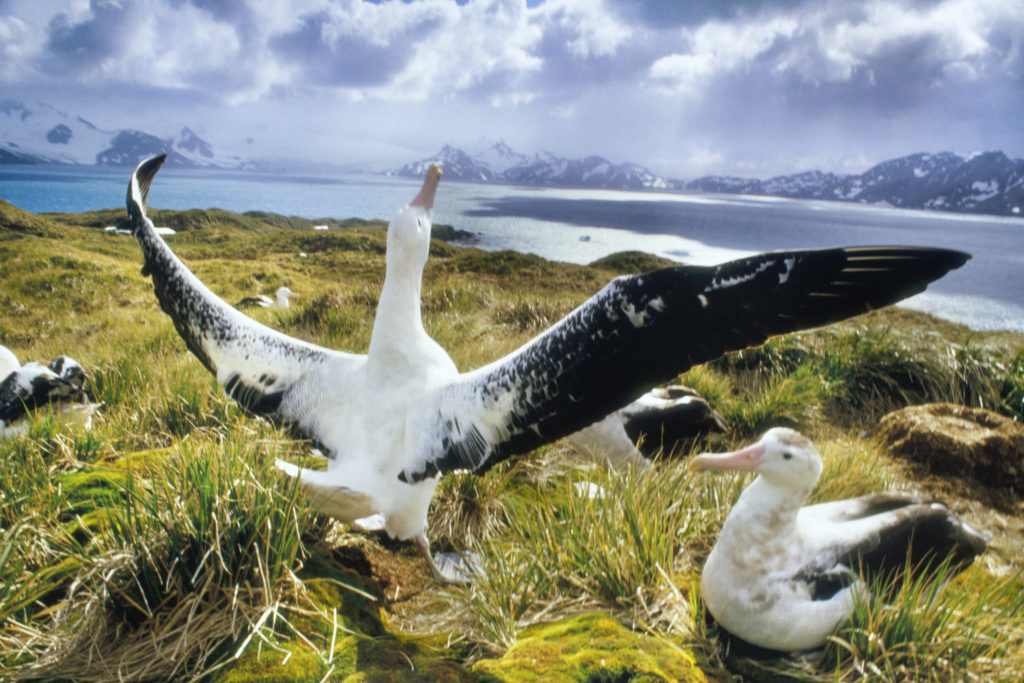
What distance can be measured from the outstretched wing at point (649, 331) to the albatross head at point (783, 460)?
0.34 meters

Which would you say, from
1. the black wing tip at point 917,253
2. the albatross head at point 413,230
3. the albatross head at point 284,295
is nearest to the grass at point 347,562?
the black wing tip at point 917,253

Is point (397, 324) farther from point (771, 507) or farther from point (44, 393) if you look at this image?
point (44, 393)

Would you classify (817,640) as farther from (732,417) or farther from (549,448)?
(732,417)

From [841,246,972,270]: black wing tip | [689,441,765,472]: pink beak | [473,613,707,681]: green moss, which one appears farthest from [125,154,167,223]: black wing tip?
[841,246,972,270]: black wing tip

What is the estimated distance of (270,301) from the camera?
7773mm

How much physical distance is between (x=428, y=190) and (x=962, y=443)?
3682 millimetres

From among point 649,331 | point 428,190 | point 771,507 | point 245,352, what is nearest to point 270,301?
point 245,352

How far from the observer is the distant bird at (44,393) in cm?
395

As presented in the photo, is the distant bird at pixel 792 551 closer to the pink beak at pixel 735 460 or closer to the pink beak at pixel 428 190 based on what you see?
the pink beak at pixel 735 460

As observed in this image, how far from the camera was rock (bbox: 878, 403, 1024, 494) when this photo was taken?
3486 millimetres

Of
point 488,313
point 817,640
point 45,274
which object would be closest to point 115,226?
point 45,274

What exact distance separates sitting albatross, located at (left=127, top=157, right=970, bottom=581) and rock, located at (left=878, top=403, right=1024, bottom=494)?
2506mm

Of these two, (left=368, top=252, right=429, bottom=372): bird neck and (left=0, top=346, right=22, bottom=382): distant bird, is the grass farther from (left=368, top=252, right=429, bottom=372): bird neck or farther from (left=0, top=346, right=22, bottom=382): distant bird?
(left=368, top=252, right=429, bottom=372): bird neck

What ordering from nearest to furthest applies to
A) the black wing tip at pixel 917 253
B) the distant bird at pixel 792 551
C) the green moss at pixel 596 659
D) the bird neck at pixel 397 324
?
the green moss at pixel 596 659 → the black wing tip at pixel 917 253 → the distant bird at pixel 792 551 → the bird neck at pixel 397 324
